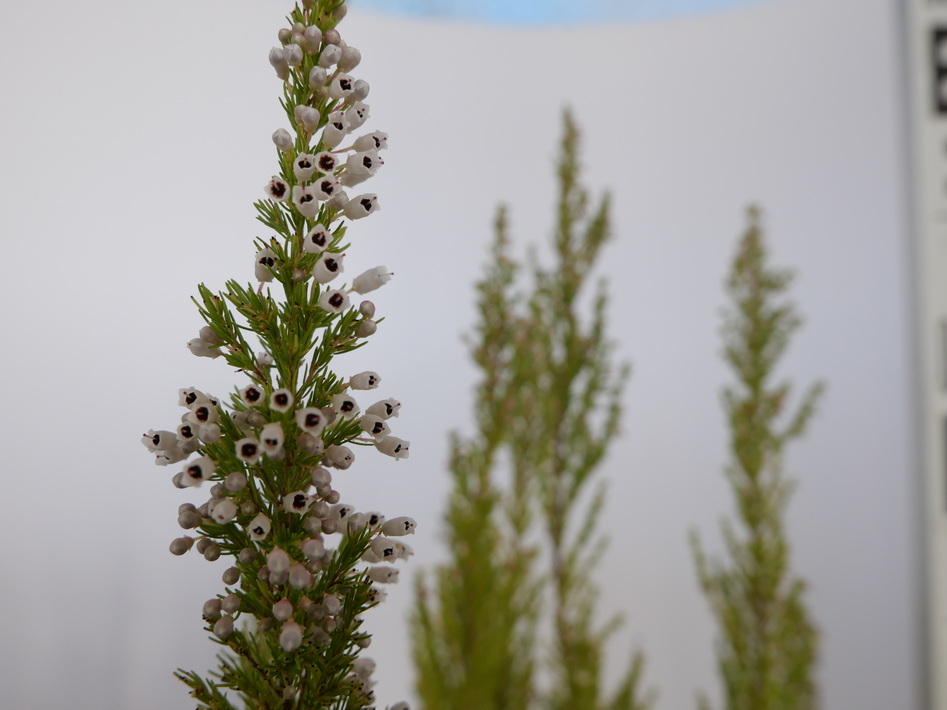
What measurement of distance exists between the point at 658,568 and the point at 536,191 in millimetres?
1426

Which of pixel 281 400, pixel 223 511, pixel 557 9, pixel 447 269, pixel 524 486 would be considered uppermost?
pixel 557 9

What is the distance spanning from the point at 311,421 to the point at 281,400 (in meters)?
0.04

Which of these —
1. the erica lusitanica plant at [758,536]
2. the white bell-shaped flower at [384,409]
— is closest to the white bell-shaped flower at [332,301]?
the white bell-shaped flower at [384,409]

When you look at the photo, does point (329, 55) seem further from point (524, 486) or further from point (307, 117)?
point (524, 486)

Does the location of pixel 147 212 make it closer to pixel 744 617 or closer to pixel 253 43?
pixel 253 43

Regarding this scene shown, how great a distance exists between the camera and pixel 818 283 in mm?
3084

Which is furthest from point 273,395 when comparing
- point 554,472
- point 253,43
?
point 554,472

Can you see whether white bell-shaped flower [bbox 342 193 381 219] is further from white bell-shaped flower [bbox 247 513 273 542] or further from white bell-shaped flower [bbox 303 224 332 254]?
white bell-shaped flower [bbox 247 513 273 542]

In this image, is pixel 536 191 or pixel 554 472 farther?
pixel 536 191

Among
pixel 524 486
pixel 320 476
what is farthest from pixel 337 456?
pixel 524 486

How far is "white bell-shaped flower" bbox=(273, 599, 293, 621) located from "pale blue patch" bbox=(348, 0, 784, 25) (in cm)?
228

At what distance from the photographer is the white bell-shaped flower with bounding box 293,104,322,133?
2.71ft

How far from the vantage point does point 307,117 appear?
0.83 meters

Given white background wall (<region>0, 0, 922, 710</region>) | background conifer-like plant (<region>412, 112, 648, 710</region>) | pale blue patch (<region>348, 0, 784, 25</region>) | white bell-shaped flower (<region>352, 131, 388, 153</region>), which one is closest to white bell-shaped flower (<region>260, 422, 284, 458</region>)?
white bell-shaped flower (<region>352, 131, 388, 153</region>)
